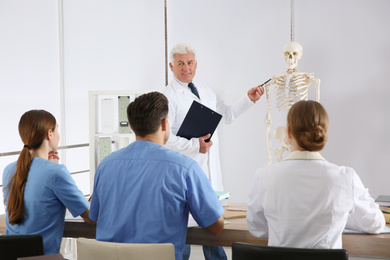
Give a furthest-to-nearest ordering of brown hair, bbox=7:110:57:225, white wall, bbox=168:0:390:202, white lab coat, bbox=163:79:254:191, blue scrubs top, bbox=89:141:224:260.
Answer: white wall, bbox=168:0:390:202, white lab coat, bbox=163:79:254:191, brown hair, bbox=7:110:57:225, blue scrubs top, bbox=89:141:224:260

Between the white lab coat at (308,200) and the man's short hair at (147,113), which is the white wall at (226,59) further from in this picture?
the man's short hair at (147,113)

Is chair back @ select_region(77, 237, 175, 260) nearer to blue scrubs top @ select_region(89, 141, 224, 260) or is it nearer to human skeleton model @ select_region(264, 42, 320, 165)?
blue scrubs top @ select_region(89, 141, 224, 260)

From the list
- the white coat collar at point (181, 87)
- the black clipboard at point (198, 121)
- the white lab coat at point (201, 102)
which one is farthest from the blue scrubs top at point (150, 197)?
the white coat collar at point (181, 87)

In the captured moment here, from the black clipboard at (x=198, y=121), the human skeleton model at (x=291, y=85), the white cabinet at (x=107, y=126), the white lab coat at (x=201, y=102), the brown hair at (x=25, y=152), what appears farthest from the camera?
the white cabinet at (x=107, y=126)

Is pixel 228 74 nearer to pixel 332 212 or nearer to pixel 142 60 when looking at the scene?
pixel 142 60

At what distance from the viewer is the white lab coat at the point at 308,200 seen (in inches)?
61.1

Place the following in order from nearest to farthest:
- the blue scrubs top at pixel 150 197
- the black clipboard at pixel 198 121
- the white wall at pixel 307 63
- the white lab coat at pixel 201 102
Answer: the blue scrubs top at pixel 150 197
the black clipboard at pixel 198 121
the white lab coat at pixel 201 102
the white wall at pixel 307 63

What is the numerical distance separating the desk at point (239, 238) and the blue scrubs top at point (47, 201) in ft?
0.31

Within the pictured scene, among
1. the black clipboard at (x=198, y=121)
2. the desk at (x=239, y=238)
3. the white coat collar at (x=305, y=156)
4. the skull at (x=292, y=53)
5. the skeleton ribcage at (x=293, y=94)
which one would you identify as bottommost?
the desk at (x=239, y=238)

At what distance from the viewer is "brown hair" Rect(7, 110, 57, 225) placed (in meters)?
1.99

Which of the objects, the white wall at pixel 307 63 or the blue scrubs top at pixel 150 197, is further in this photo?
the white wall at pixel 307 63

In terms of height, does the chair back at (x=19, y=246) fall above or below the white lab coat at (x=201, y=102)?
below

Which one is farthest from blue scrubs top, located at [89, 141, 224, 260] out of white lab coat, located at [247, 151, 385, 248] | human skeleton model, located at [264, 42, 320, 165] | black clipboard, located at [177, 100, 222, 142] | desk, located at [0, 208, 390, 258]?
human skeleton model, located at [264, 42, 320, 165]

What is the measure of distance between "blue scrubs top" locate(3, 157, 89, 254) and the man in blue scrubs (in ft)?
0.90
